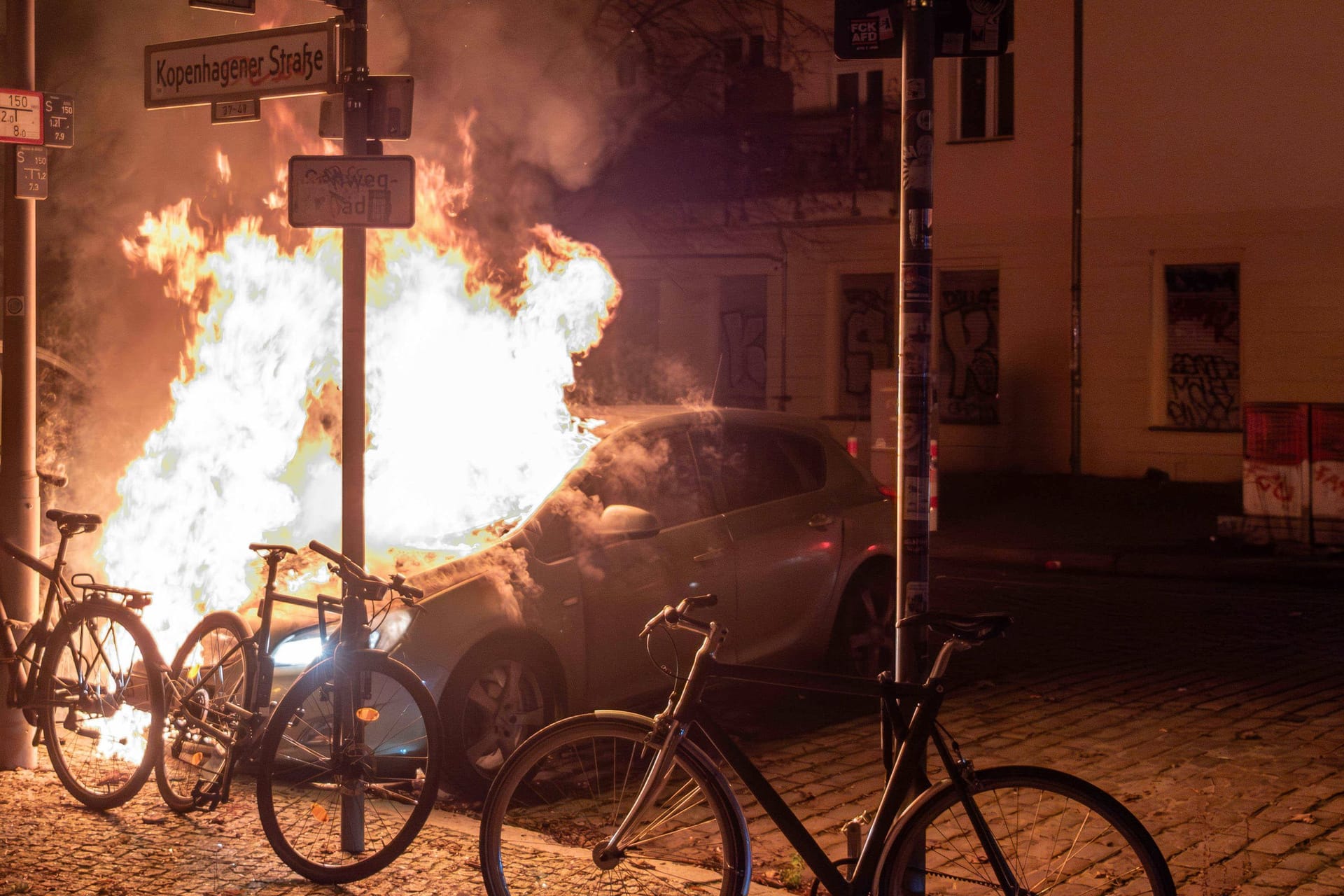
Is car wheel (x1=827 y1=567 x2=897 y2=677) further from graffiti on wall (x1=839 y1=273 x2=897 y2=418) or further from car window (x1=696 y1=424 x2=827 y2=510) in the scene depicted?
graffiti on wall (x1=839 y1=273 x2=897 y2=418)

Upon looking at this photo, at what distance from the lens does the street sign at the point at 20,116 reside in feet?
22.6

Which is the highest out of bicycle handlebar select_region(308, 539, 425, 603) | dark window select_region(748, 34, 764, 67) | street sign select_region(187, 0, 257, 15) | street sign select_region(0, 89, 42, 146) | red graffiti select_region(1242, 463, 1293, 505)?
dark window select_region(748, 34, 764, 67)

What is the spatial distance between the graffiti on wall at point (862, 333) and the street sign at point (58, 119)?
16.4 metres

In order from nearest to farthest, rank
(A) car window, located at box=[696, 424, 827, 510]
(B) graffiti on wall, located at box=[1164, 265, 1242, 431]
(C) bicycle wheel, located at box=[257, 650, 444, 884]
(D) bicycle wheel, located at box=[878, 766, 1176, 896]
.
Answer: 1. (D) bicycle wheel, located at box=[878, 766, 1176, 896]
2. (C) bicycle wheel, located at box=[257, 650, 444, 884]
3. (A) car window, located at box=[696, 424, 827, 510]
4. (B) graffiti on wall, located at box=[1164, 265, 1242, 431]

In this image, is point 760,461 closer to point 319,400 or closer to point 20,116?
point 319,400

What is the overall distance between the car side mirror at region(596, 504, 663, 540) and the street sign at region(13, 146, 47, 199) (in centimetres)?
314

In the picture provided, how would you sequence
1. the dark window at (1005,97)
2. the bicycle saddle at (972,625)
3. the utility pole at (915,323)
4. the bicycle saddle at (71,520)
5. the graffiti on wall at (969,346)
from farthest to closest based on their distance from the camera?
the graffiti on wall at (969,346), the dark window at (1005,97), the bicycle saddle at (71,520), the utility pole at (915,323), the bicycle saddle at (972,625)

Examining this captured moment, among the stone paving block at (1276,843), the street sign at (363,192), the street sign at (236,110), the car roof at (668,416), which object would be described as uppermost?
the street sign at (236,110)

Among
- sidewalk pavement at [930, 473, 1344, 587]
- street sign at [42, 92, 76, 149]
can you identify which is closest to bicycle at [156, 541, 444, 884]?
street sign at [42, 92, 76, 149]

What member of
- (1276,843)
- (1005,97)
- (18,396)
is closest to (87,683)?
(18,396)

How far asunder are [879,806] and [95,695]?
12.1 feet

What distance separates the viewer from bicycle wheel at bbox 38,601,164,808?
6031 mm

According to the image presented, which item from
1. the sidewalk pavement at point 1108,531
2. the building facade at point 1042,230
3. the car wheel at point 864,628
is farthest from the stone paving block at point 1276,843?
the building facade at point 1042,230

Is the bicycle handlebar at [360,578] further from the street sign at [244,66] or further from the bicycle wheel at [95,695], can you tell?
the street sign at [244,66]
